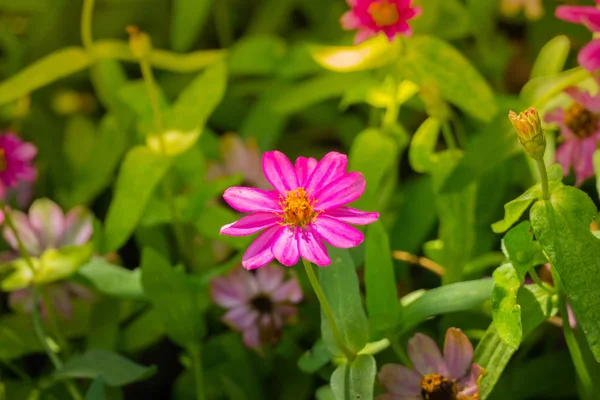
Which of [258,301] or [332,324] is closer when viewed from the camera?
[332,324]

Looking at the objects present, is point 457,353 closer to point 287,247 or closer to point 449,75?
point 287,247

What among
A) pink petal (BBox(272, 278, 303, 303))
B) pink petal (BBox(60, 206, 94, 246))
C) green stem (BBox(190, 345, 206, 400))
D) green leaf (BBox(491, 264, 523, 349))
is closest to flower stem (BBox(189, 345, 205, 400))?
green stem (BBox(190, 345, 206, 400))

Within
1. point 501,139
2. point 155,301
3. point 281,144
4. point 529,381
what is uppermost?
point 281,144

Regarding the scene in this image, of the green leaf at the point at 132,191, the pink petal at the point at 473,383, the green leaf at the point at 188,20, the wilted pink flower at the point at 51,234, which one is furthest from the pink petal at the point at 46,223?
the pink petal at the point at 473,383

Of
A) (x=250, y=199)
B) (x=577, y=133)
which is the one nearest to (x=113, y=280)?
(x=250, y=199)

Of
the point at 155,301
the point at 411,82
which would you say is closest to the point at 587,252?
the point at 411,82

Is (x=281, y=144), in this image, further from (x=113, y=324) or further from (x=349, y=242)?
(x=349, y=242)

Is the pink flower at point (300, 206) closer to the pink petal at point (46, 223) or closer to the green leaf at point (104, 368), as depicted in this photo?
the green leaf at point (104, 368)
